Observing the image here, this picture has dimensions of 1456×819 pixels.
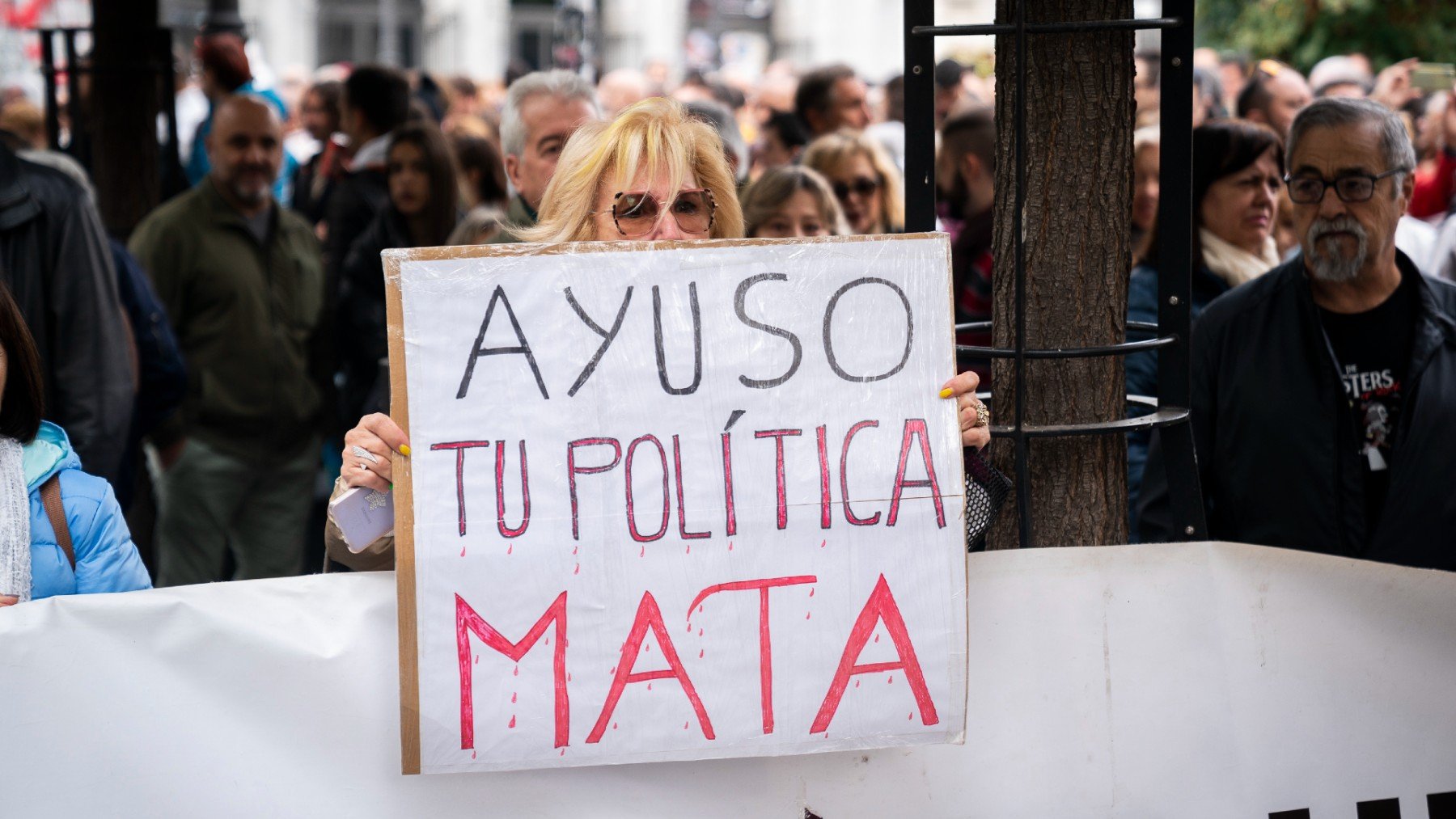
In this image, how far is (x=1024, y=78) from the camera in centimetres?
260

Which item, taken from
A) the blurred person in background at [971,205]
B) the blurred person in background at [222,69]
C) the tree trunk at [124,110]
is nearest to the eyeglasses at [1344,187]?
the blurred person in background at [971,205]

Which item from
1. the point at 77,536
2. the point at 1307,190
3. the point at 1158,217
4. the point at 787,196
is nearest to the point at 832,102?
the point at 787,196

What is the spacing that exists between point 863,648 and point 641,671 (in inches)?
13.1

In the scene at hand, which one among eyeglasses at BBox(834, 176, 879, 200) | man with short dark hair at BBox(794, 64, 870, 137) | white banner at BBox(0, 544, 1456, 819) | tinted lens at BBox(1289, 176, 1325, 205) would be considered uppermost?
man with short dark hair at BBox(794, 64, 870, 137)

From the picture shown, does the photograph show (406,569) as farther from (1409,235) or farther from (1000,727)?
(1409,235)

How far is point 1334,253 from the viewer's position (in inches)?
139

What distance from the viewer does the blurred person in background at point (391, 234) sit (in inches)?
221

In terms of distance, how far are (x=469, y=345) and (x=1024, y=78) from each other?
3.34ft

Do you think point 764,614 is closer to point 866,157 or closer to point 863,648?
point 863,648

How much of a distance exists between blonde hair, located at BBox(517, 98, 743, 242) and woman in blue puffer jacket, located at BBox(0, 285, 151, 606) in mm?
842

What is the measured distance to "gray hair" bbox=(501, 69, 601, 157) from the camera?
442cm

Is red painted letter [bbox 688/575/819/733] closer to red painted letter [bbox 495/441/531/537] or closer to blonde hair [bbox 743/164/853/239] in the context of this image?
red painted letter [bbox 495/441/531/537]

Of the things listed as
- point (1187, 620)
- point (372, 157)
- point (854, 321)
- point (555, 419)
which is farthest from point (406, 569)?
point (372, 157)

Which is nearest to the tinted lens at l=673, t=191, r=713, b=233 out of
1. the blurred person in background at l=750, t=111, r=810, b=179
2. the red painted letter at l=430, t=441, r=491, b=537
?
the red painted letter at l=430, t=441, r=491, b=537
